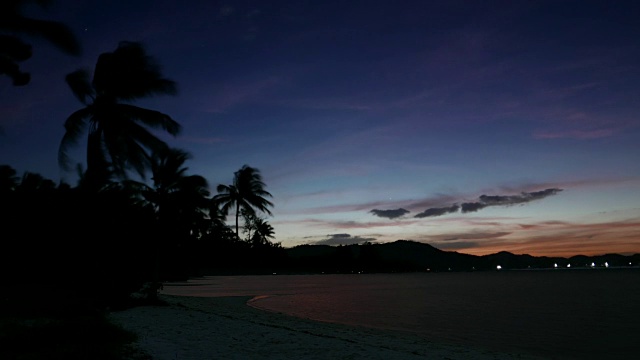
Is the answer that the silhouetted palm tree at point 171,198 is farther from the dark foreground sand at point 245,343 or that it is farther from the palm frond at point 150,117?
the dark foreground sand at point 245,343

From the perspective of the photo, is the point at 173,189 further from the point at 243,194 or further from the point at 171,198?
the point at 243,194

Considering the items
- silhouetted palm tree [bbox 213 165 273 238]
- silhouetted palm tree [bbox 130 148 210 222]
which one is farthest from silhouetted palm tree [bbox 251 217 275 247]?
silhouetted palm tree [bbox 130 148 210 222]

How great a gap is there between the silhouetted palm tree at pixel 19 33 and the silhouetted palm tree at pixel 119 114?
4738mm

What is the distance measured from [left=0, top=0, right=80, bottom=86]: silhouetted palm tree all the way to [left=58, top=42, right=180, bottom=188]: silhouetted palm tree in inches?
187

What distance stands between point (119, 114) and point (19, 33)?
6.27m

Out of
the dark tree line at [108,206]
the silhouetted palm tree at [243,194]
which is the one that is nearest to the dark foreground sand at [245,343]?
the dark tree line at [108,206]

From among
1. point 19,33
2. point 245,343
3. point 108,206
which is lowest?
point 245,343

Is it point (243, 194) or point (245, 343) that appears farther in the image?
point (243, 194)

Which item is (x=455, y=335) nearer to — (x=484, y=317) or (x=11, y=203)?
(x=484, y=317)

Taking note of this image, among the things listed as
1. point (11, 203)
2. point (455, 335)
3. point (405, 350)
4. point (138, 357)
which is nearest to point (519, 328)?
point (455, 335)

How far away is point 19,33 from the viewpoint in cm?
1154

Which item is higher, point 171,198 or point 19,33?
point 19,33

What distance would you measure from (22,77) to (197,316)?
875 cm

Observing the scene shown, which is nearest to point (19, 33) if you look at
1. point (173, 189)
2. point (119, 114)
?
point (119, 114)
